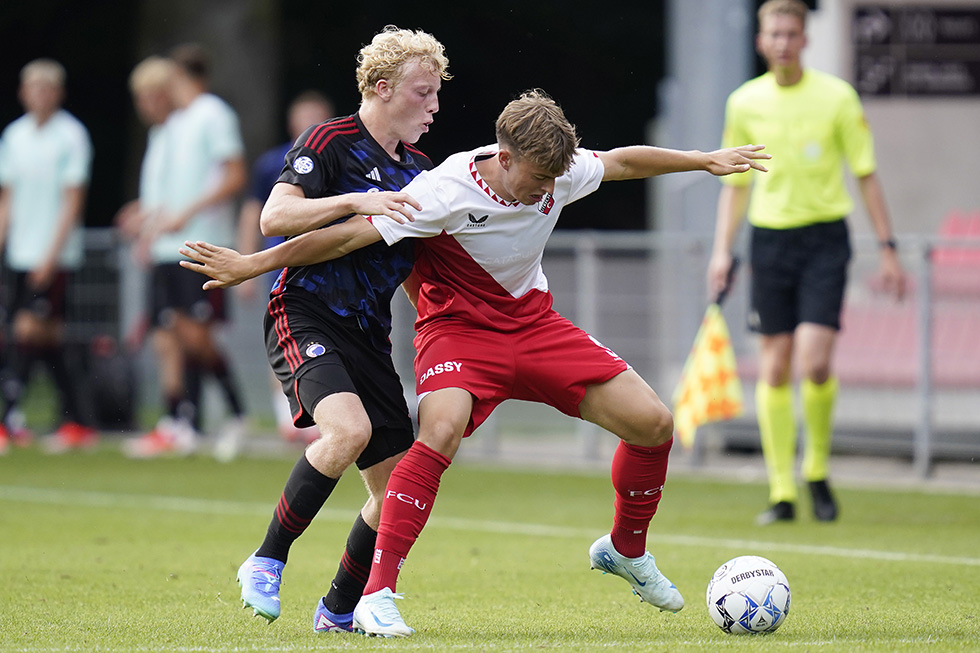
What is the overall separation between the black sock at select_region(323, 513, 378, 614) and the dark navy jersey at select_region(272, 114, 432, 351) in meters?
0.64

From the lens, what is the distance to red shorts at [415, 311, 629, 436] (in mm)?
5117

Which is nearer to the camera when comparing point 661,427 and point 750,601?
point 750,601

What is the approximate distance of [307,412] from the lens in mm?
5012

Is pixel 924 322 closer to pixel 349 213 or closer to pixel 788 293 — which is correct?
pixel 788 293

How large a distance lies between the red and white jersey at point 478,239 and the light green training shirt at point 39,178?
7.45 m

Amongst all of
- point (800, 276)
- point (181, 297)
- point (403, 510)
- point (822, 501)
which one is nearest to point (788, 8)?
point (800, 276)

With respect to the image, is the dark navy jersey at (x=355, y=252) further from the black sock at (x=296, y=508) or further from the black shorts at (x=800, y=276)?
the black shorts at (x=800, y=276)

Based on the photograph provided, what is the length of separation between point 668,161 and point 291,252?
1.37 meters

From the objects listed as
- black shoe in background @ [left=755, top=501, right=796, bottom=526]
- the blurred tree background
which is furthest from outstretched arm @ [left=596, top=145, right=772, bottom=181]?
the blurred tree background

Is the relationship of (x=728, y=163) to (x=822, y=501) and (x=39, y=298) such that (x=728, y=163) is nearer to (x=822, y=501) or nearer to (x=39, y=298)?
(x=822, y=501)

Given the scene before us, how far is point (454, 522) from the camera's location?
8.23 meters

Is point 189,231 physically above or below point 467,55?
below

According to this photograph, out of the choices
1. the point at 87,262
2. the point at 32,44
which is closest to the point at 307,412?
the point at 87,262

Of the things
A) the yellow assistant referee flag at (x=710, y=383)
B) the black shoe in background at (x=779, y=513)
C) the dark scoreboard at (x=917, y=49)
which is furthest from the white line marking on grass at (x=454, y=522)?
the dark scoreboard at (x=917, y=49)
